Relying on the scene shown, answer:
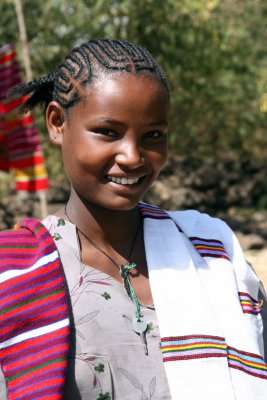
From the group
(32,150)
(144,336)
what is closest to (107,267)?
(144,336)

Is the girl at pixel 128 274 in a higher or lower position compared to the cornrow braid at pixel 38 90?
lower

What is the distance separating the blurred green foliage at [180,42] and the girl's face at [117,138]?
Result: 531 centimetres

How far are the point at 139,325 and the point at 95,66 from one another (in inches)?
21.6

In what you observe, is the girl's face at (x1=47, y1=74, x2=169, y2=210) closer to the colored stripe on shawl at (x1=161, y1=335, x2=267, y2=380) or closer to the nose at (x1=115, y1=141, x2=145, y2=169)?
the nose at (x1=115, y1=141, x2=145, y2=169)

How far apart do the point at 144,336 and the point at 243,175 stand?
33.9 ft

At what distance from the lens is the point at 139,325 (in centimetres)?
141

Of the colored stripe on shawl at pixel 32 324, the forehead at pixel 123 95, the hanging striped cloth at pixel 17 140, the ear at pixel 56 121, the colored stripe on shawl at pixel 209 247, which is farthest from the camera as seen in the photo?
the hanging striped cloth at pixel 17 140

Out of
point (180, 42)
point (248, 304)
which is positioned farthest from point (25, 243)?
point (180, 42)

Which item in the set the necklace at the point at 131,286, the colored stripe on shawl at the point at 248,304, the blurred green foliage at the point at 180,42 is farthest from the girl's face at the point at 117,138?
the blurred green foliage at the point at 180,42

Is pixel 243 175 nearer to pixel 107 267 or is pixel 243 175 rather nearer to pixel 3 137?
pixel 3 137

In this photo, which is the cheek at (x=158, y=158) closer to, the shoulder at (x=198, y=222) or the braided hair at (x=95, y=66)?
Result: the braided hair at (x=95, y=66)

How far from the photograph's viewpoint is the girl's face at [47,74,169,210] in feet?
4.52

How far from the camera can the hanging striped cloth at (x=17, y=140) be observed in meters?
5.28

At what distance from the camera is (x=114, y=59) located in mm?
1430
